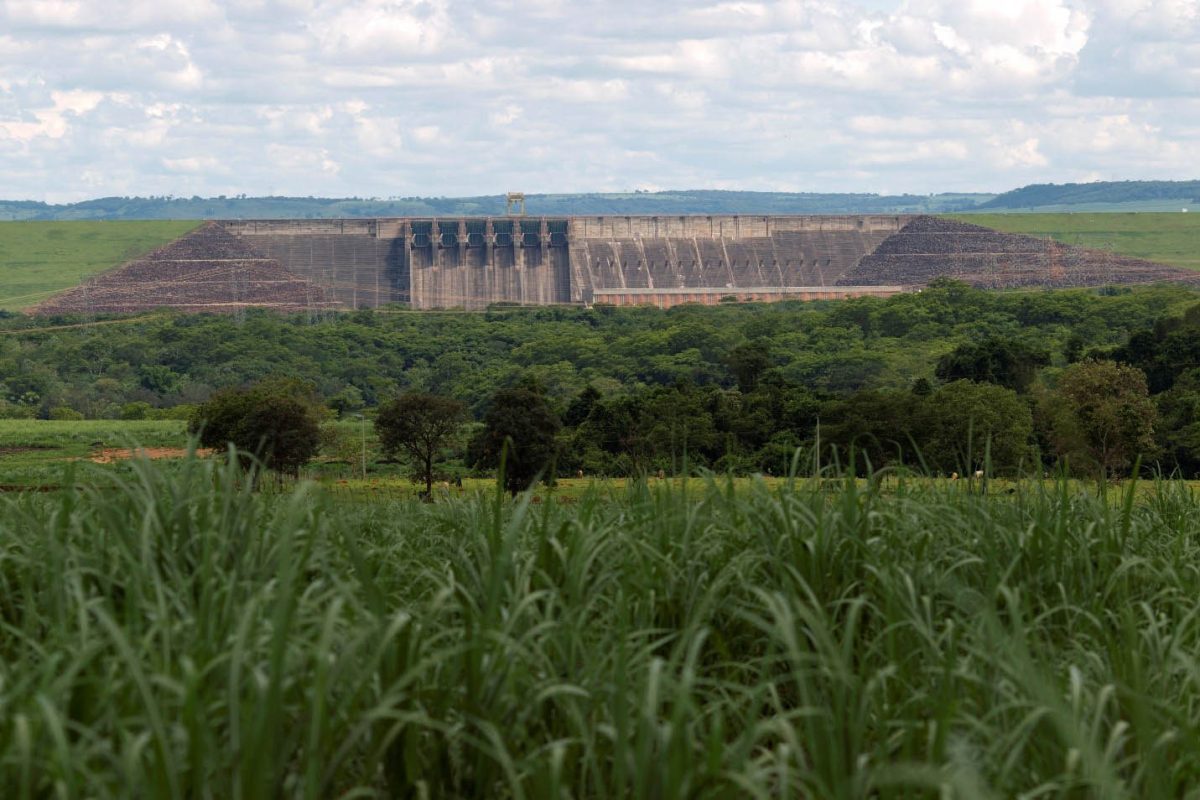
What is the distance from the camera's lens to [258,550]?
20.1 feet

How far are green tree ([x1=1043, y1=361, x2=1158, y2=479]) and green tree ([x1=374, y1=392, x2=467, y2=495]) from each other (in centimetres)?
1598

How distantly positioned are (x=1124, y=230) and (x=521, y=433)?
116 m

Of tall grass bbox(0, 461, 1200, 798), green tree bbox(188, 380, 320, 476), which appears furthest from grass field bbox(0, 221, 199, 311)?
tall grass bbox(0, 461, 1200, 798)

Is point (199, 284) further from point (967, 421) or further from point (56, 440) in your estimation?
point (967, 421)

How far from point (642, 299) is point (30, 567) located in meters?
107

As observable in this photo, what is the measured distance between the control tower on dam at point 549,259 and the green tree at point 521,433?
70.6m

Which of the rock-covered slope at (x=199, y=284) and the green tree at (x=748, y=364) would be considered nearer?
the green tree at (x=748, y=364)

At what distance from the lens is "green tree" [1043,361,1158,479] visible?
132ft

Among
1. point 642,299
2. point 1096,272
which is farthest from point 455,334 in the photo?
point 1096,272

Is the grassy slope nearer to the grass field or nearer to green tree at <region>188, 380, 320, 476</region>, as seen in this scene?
the grass field

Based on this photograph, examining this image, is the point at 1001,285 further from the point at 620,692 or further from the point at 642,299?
the point at 620,692

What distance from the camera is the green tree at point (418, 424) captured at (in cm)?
4325

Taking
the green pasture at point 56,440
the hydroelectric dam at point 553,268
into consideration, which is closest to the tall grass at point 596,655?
the green pasture at point 56,440

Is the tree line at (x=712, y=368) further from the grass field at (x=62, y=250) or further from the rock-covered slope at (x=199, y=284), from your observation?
the grass field at (x=62, y=250)
